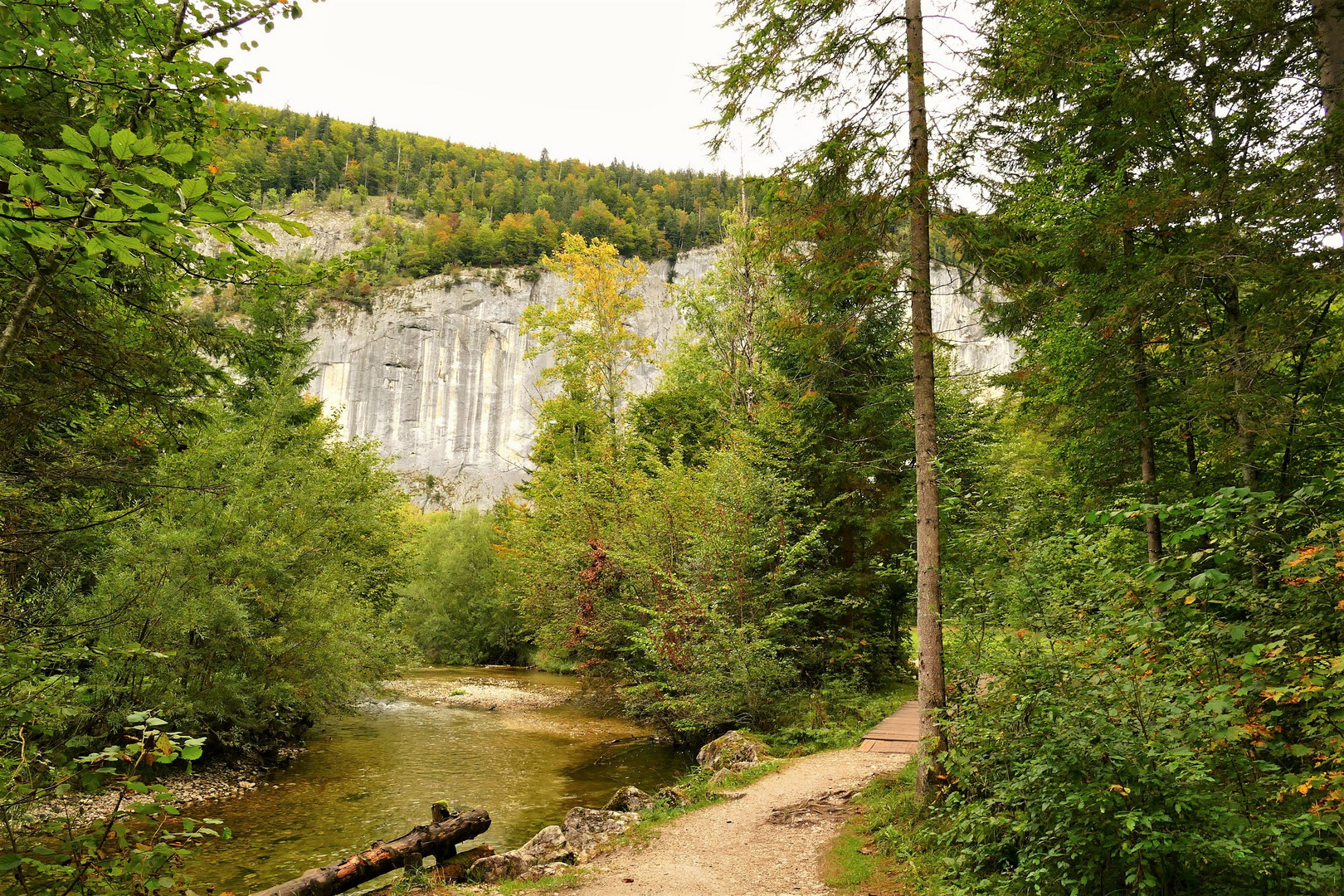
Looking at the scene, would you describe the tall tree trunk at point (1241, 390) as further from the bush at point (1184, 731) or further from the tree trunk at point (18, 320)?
the tree trunk at point (18, 320)

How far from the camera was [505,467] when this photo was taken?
7250 cm

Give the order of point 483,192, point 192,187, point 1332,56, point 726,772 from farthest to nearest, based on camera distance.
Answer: point 483,192 → point 726,772 → point 1332,56 → point 192,187

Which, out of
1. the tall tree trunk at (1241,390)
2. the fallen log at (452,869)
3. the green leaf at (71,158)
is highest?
the tall tree trunk at (1241,390)

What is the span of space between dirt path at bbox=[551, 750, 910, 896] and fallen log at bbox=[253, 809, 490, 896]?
5.09 ft

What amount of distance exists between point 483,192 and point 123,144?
11291 centimetres

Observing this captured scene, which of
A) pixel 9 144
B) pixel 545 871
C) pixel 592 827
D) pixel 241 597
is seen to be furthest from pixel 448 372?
pixel 9 144

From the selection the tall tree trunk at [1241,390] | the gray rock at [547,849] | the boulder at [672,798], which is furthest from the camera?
the boulder at [672,798]

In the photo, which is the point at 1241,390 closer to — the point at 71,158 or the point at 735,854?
the point at 735,854

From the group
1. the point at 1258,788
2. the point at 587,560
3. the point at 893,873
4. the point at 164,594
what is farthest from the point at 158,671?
the point at 1258,788

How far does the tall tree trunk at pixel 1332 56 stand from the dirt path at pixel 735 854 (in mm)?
6986


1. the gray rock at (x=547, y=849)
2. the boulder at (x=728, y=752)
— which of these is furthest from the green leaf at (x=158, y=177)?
the boulder at (x=728, y=752)

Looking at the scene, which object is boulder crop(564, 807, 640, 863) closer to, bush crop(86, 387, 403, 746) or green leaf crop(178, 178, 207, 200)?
bush crop(86, 387, 403, 746)

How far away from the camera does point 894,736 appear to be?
34.8 feet

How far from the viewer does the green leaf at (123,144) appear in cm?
179
